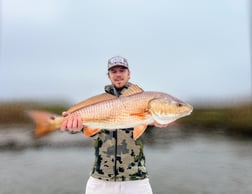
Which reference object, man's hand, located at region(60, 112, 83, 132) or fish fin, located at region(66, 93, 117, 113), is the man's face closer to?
fish fin, located at region(66, 93, 117, 113)

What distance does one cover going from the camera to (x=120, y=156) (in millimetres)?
4031

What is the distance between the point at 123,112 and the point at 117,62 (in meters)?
0.48

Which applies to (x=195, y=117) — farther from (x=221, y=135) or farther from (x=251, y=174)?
(x=251, y=174)

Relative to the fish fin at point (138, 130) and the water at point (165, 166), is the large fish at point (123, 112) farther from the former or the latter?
the water at point (165, 166)

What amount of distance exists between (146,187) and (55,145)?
15841 millimetres

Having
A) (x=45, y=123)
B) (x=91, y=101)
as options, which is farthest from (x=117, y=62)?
(x=45, y=123)

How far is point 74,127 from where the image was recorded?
3.83 m

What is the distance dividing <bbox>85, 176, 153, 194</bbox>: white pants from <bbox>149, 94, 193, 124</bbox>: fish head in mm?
681

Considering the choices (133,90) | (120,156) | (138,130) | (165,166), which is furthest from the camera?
(165,166)

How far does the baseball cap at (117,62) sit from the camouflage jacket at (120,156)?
0.64 feet

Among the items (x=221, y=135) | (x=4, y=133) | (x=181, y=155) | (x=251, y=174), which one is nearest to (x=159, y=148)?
(x=181, y=155)

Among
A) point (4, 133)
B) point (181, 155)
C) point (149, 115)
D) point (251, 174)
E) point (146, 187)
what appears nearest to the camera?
point (149, 115)

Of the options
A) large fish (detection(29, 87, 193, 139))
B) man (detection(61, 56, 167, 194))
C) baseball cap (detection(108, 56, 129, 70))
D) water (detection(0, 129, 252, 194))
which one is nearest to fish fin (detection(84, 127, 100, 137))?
large fish (detection(29, 87, 193, 139))

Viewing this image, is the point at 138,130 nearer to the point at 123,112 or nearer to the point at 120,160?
the point at 123,112
